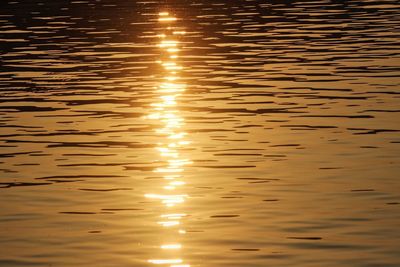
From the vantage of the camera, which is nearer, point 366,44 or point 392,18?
point 366,44

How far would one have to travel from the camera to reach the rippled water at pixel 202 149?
1952 centimetres

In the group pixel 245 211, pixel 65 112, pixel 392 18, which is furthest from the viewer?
pixel 392 18

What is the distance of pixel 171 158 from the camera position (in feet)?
88.9

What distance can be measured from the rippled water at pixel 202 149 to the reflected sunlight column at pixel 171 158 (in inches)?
2.4

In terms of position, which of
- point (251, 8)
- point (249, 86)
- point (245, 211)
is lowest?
point (251, 8)

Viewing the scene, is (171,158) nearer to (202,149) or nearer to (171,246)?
(202,149)

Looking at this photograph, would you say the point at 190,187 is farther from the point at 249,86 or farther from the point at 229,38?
the point at 229,38

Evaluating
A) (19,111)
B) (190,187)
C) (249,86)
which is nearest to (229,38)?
(249,86)

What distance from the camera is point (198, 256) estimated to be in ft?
61.5

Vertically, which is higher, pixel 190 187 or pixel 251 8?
pixel 190 187

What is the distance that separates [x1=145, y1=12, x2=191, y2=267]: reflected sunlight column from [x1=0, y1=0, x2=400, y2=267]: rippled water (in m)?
0.06

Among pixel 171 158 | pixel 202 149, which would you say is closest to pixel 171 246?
pixel 171 158

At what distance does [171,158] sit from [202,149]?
3.38 feet

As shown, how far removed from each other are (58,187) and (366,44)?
87.0 feet
